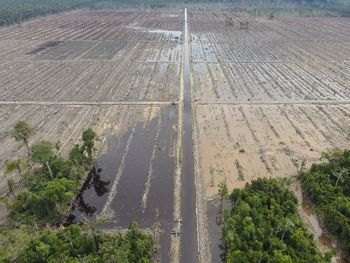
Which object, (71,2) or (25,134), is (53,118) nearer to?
(25,134)

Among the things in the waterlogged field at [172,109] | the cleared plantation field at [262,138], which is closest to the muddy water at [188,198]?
the waterlogged field at [172,109]

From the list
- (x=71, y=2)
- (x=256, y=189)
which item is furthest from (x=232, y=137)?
(x=71, y=2)

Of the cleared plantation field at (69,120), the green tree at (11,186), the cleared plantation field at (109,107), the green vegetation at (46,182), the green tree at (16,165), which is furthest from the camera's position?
the cleared plantation field at (69,120)

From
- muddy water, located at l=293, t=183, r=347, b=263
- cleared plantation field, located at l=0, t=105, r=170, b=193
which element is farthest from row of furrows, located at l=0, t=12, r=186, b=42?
muddy water, located at l=293, t=183, r=347, b=263

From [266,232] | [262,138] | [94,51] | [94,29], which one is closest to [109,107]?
[262,138]

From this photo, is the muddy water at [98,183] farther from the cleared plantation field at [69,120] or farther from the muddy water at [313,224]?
the muddy water at [313,224]

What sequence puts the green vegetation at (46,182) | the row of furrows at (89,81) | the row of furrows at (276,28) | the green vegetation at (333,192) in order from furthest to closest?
the row of furrows at (276,28)
the row of furrows at (89,81)
the green vegetation at (46,182)
the green vegetation at (333,192)

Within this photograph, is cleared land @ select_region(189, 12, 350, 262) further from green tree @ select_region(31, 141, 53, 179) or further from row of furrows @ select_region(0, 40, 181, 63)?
green tree @ select_region(31, 141, 53, 179)

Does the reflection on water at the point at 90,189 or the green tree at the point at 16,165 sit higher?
the green tree at the point at 16,165
